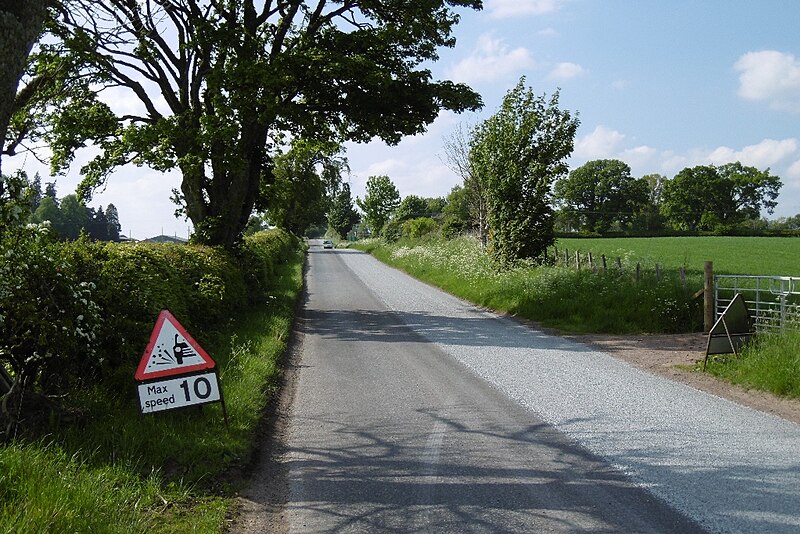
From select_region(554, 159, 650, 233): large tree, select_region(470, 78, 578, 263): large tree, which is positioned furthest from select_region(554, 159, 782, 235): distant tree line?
select_region(470, 78, 578, 263): large tree

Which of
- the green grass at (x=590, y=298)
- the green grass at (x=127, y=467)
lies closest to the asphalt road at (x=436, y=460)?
the green grass at (x=127, y=467)

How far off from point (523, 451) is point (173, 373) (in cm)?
336

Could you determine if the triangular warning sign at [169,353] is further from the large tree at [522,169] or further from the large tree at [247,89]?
the large tree at [522,169]

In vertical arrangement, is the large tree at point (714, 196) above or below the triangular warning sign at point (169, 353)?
above

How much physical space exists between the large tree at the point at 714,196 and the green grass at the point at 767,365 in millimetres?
97785

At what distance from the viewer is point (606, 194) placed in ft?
360

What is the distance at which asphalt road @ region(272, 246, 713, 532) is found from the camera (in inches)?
181

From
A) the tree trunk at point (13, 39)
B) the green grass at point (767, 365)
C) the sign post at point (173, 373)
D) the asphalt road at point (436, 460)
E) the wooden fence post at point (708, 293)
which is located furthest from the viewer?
the wooden fence post at point (708, 293)

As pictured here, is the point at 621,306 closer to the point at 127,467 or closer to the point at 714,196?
the point at 127,467

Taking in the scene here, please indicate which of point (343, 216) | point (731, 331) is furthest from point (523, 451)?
point (343, 216)

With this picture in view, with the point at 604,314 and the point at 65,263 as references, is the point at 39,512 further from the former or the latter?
the point at 604,314

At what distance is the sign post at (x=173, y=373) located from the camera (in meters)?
6.12

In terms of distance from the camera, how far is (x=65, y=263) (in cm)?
642

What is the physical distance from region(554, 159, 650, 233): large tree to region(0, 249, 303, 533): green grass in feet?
347
